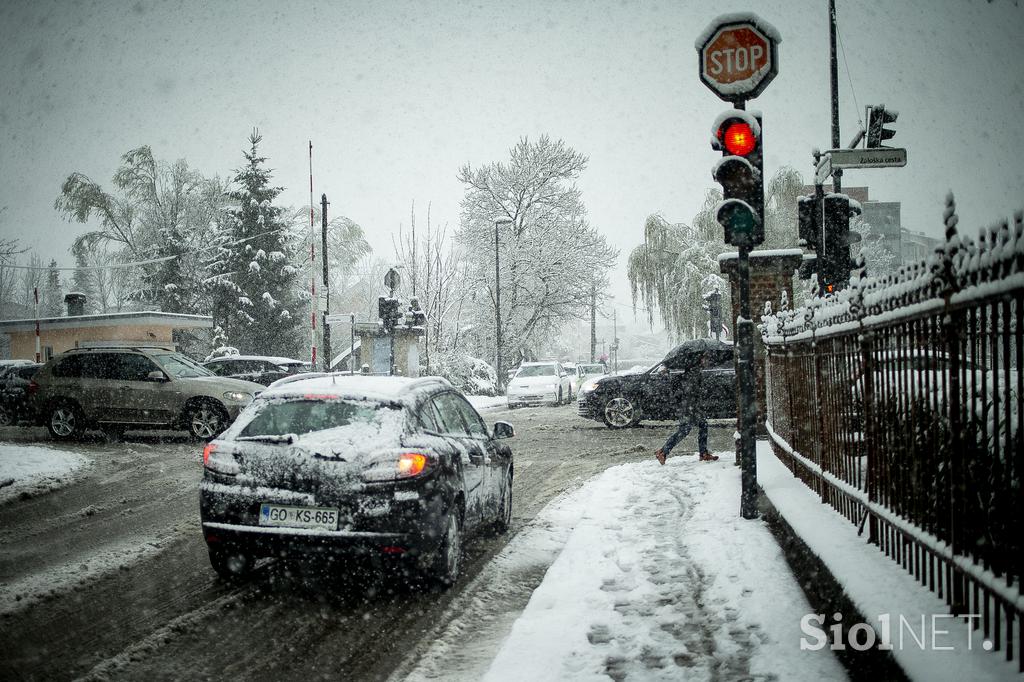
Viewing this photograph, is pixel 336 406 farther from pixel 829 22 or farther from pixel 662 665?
pixel 829 22

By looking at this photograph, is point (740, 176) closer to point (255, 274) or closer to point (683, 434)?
point (683, 434)

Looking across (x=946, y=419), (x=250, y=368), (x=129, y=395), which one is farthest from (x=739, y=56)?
(x=250, y=368)

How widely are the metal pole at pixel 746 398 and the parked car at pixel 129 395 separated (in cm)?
1025

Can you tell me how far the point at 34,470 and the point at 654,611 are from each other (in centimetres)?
967

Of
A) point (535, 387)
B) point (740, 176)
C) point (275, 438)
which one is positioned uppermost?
point (740, 176)

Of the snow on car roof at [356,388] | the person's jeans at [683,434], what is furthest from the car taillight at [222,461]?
the person's jeans at [683,434]

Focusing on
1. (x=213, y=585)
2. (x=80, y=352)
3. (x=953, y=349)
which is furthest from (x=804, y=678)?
(x=80, y=352)

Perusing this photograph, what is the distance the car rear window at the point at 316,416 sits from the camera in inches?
206

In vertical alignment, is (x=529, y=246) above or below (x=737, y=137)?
above

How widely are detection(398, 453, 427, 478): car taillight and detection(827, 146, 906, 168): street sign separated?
714 cm

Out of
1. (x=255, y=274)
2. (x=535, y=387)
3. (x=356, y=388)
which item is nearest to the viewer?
(x=356, y=388)

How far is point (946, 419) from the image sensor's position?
337 centimetres

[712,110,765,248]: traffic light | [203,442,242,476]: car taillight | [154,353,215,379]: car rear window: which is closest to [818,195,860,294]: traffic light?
[712,110,765,248]: traffic light

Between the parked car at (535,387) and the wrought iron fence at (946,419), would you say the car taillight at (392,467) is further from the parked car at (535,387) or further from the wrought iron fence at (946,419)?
the parked car at (535,387)
